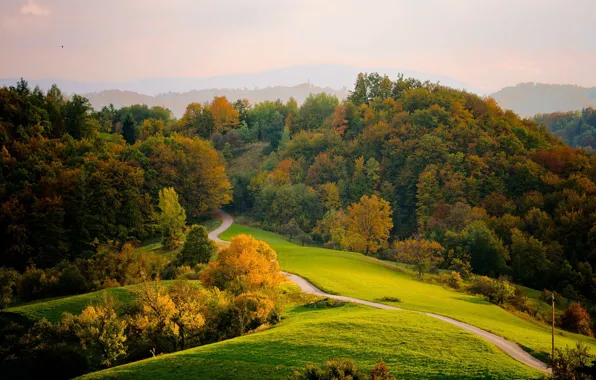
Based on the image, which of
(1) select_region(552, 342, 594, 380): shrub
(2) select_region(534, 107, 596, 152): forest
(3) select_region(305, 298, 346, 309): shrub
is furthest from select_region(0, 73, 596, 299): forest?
(2) select_region(534, 107, 596, 152): forest

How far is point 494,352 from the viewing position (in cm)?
2317

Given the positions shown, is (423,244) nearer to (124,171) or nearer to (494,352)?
(494,352)

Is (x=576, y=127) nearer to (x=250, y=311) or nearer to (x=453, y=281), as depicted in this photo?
(x=453, y=281)

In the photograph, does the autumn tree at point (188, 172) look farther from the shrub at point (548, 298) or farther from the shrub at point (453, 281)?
the shrub at point (548, 298)

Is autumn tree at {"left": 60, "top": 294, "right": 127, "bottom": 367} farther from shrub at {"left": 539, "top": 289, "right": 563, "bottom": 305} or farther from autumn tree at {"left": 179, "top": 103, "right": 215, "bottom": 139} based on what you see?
autumn tree at {"left": 179, "top": 103, "right": 215, "bottom": 139}

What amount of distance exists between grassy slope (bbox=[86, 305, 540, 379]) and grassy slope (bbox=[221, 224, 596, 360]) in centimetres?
354

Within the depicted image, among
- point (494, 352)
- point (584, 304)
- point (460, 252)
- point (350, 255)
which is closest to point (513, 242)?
point (460, 252)

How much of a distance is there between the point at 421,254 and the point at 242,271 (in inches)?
1063

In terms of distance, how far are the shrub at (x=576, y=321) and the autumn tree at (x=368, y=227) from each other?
3268 cm

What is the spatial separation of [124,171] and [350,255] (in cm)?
3900

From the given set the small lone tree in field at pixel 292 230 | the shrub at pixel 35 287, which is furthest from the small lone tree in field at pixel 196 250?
the small lone tree in field at pixel 292 230

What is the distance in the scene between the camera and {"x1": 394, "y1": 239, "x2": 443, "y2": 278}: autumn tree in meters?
53.7

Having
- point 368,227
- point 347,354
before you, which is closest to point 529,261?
point 368,227

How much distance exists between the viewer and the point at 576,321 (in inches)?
1626
